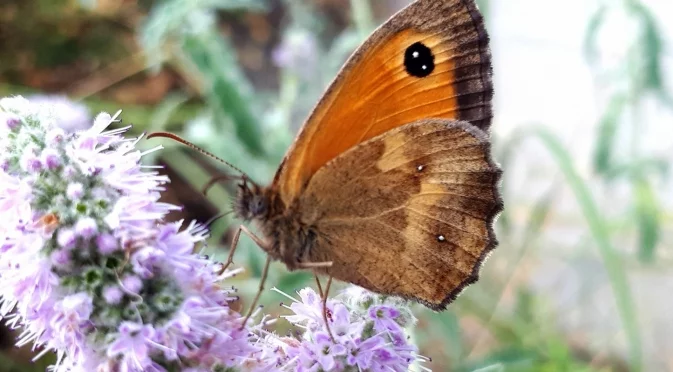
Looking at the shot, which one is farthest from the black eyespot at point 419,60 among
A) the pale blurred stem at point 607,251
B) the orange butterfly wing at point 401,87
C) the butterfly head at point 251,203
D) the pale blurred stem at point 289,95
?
the pale blurred stem at point 289,95

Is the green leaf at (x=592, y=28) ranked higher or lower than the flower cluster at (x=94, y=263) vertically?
higher

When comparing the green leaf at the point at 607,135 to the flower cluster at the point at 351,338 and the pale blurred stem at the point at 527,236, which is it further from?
the flower cluster at the point at 351,338

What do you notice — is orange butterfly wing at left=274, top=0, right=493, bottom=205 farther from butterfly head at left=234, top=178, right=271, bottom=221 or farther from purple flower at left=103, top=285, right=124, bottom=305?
purple flower at left=103, top=285, right=124, bottom=305

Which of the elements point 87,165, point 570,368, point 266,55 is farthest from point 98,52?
point 87,165

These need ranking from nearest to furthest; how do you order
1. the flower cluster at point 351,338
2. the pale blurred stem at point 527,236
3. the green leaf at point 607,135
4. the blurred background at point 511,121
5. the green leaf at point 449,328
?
the flower cluster at point 351,338
the green leaf at point 449,328
the blurred background at point 511,121
the green leaf at point 607,135
the pale blurred stem at point 527,236

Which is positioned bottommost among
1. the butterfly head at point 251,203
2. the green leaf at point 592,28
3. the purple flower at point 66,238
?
the purple flower at point 66,238

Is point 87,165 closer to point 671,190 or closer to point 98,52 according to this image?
point 671,190

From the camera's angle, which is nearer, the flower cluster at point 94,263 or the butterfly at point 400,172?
the flower cluster at point 94,263
